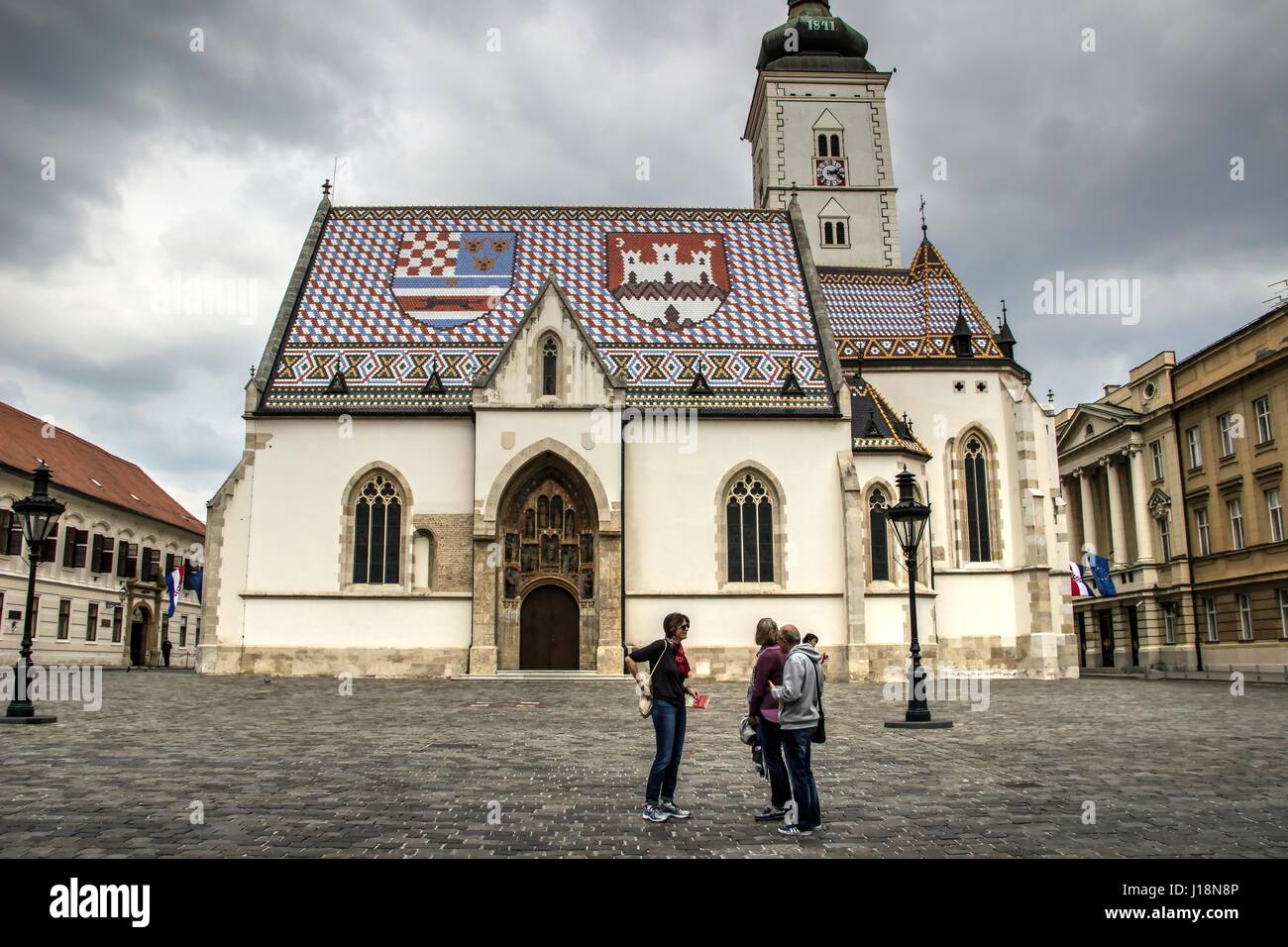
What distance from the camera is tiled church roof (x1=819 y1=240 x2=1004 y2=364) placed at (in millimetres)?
35938

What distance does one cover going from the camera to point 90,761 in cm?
1171

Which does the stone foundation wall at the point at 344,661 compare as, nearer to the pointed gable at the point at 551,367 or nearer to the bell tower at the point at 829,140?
the pointed gable at the point at 551,367

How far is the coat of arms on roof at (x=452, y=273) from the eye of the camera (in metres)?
34.0

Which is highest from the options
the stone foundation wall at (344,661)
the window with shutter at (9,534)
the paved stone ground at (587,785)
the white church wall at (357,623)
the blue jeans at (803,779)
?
the window with shutter at (9,534)

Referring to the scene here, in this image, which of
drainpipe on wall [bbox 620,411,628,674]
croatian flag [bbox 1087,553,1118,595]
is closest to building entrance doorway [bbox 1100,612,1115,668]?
croatian flag [bbox 1087,553,1118,595]

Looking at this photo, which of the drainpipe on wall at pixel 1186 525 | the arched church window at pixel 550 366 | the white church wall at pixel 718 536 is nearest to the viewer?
the white church wall at pixel 718 536

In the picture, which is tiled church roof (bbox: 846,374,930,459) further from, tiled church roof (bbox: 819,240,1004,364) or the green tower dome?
the green tower dome

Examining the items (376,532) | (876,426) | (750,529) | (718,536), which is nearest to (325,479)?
(376,532)

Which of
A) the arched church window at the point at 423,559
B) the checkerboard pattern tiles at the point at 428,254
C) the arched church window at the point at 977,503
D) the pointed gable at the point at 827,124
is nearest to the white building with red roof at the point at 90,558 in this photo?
the checkerboard pattern tiles at the point at 428,254

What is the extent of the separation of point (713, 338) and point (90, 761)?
968 inches

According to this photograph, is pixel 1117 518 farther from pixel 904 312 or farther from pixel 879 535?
pixel 879 535

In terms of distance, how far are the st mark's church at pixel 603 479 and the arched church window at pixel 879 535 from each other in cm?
7
